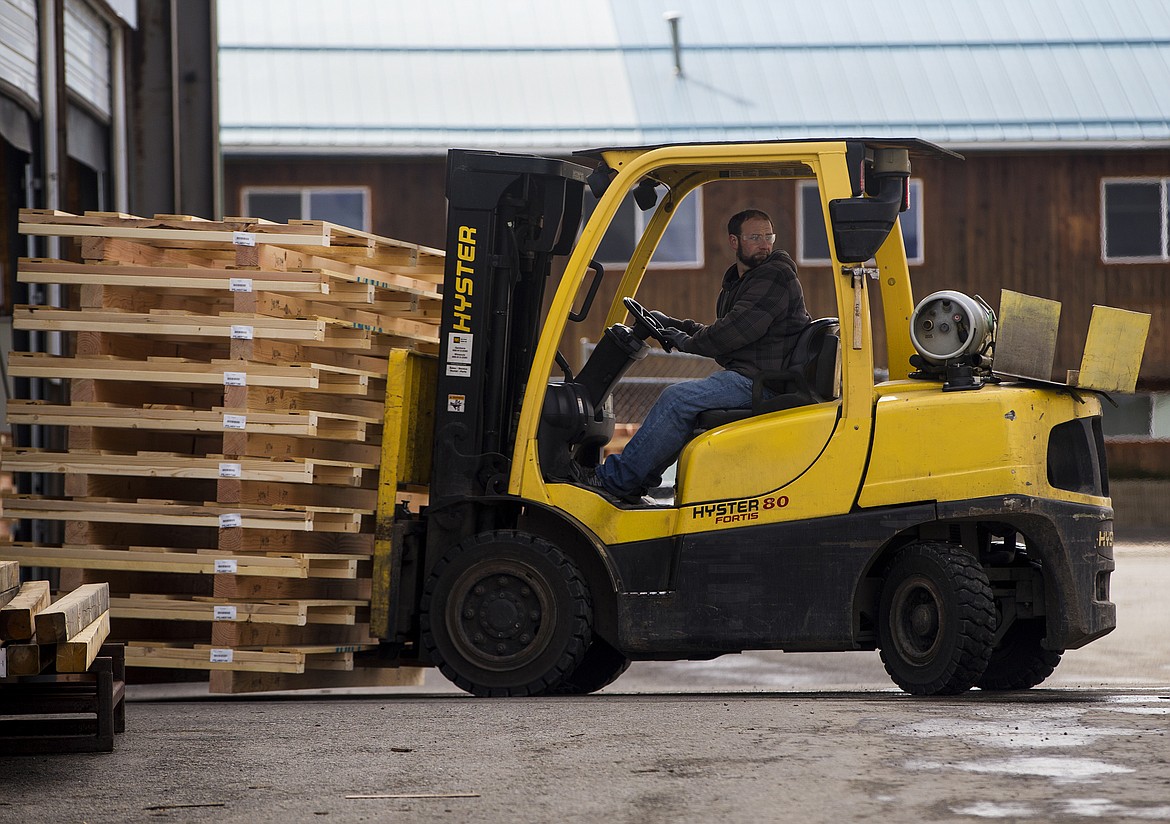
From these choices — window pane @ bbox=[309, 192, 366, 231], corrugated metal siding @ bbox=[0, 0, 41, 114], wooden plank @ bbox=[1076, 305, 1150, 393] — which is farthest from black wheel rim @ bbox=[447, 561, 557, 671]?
window pane @ bbox=[309, 192, 366, 231]

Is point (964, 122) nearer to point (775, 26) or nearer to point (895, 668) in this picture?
point (775, 26)

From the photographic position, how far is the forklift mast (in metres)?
7.50

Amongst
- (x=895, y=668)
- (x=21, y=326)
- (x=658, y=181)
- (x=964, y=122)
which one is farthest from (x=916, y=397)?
(x=964, y=122)

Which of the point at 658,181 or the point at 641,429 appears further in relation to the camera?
the point at 658,181

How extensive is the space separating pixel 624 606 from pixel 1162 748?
2.68 m

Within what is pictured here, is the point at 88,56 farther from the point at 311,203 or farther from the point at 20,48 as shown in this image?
the point at 311,203

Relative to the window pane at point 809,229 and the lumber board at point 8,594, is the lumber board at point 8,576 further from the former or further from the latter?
the window pane at point 809,229

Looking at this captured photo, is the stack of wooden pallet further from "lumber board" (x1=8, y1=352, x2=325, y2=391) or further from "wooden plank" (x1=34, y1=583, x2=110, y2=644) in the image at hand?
"wooden plank" (x1=34, y1=583, x2=110, y2=644)

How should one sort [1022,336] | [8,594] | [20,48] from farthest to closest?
[20,48]
[1022,336]
[8,594]

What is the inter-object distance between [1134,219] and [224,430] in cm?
1748

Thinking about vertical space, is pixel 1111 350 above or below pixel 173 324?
below

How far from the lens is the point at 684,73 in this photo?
23.4 meters

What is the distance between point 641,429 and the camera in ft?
24.3

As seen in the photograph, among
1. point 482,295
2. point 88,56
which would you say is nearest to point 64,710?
point 482,295
